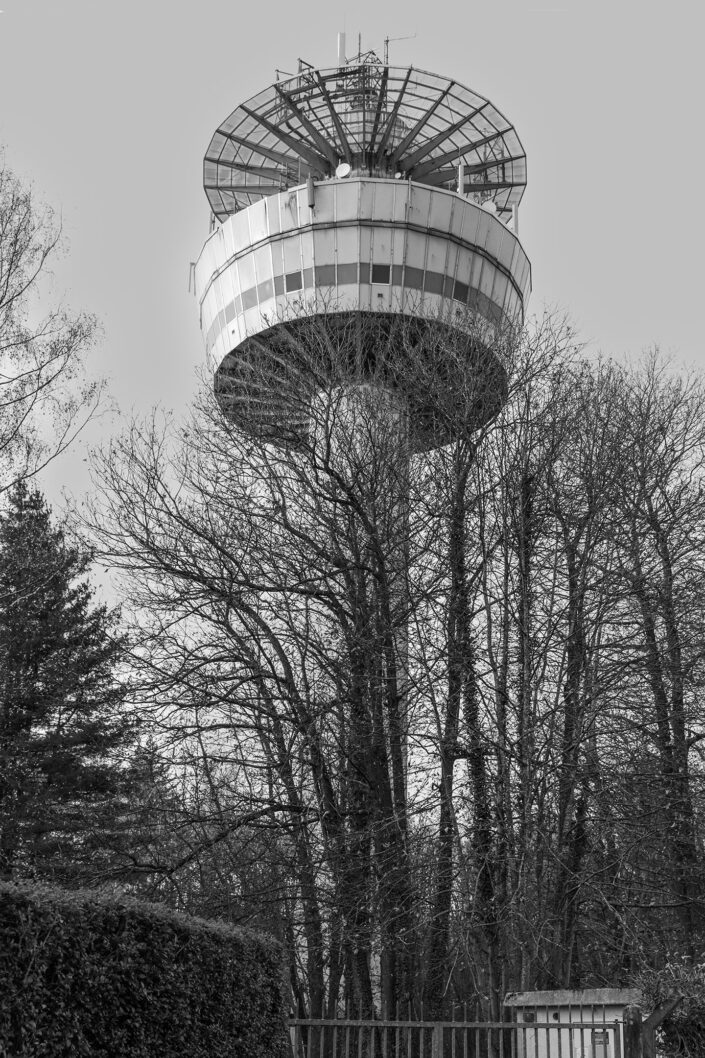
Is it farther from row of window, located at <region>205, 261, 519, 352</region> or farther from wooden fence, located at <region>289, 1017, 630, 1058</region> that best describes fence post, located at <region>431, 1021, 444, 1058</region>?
row of window, located at <region>205, 261, 519, 352</region>

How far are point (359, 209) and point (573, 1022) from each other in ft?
77.3

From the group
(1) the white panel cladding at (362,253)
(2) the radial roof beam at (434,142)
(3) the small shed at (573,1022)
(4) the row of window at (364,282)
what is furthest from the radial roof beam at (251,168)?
(3) the small shed at (573,1022)

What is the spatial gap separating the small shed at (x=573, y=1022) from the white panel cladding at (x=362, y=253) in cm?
2029

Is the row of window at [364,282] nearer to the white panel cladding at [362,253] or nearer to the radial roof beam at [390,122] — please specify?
the white panel cladding at [362,253]

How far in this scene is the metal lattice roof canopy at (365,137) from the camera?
1226 inches

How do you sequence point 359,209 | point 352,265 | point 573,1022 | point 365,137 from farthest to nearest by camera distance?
point 365,137 < point 359,209 < point 352,265 < point 573,1022

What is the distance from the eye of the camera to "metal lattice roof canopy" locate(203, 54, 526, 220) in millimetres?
31141

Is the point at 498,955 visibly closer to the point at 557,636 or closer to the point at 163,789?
the point at 557,636

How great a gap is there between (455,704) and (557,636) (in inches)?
68.6

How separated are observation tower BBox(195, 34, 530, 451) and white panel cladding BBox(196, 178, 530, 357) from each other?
38 mm

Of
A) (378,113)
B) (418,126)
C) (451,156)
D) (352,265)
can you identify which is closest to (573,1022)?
(352,265)

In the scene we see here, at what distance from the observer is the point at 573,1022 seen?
11156mm

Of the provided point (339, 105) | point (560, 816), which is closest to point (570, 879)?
point (560, 816)

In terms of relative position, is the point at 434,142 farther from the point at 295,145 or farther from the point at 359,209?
the point at 359,209
